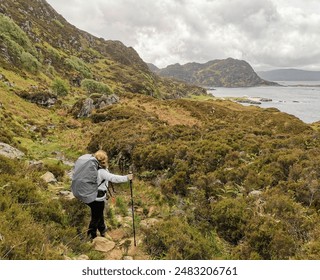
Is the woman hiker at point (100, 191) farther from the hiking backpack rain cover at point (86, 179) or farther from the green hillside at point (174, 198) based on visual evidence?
the green hillside at point (174, 198)

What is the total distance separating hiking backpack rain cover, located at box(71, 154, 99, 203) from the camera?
6547 millimetres

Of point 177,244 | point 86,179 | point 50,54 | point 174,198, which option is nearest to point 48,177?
point 86,179

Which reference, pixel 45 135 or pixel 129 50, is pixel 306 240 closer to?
pixel 45 135

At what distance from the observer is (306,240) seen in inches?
259

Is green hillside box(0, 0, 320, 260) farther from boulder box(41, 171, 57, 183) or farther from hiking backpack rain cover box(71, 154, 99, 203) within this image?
hiking backpack rain cover box(71, 154, 99, 203)

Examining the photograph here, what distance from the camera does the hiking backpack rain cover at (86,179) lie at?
6.55 m

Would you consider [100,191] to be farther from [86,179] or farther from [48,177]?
[48,177]

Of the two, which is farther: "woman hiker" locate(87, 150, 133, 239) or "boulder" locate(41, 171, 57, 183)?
"boulder" locate(41, 171, 57, 183)

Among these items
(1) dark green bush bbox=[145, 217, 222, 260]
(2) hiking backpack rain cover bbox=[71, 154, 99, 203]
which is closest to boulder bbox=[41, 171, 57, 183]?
(2) hiking backpack rain cover bbox=[71, 154, 99, 203]

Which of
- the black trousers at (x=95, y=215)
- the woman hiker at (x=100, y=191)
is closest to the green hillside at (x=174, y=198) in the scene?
the black trousers at (x=95, y=215)

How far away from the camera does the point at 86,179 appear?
6543 millimetres

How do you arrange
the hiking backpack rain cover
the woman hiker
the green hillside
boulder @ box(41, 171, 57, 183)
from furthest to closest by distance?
1. boulder @ box(41, 171, 57, 183)
2. the woman hiker
3. the hiking backpack rain cover
4. the green hillside

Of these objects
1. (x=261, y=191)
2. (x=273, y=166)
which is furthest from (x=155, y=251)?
(x=273, y=166)

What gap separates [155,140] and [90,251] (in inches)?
447
